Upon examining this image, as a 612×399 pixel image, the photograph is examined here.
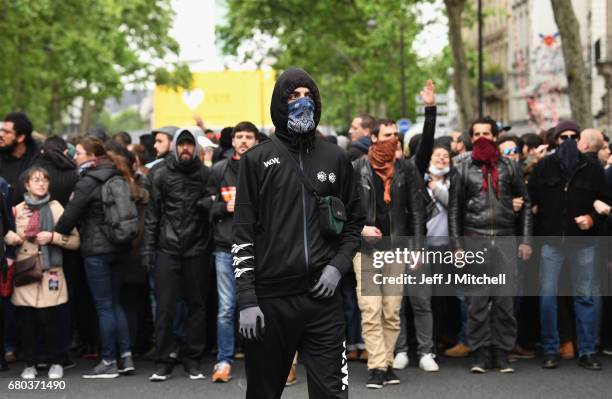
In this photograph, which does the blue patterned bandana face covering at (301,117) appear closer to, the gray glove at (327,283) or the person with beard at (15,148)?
the gray glove at (327,283)

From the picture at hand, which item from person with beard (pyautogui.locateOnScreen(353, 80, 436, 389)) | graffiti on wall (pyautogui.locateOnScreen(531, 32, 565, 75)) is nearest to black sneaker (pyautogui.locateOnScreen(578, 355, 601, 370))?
person with beard (pyautogui.locateOnScreen(353, 80, 436, 389))

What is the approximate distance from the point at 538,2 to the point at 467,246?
49793 millimetres

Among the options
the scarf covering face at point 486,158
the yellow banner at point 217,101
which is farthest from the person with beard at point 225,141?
the yellow banner at point 217,101

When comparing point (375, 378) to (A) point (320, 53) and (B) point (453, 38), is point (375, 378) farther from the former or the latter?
(A) point (320, 53)

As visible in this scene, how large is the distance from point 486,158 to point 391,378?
84.5 inches

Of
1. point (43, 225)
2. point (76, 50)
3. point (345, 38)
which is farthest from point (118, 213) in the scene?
point (345, 38)

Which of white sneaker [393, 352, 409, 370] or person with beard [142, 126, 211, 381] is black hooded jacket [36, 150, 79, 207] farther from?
white sneaker [393, 352, 409, 370]

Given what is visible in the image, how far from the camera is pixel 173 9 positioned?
55156 mm

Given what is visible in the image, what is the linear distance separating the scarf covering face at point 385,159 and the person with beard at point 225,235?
109 cm

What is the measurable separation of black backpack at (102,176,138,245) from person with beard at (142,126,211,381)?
0.14 m

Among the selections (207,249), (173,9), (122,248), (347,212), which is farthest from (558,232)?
(173,9)

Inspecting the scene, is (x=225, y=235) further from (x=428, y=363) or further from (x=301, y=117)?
(x=301, y=117)

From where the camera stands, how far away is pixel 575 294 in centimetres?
1124

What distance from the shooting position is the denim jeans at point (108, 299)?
10.8m
